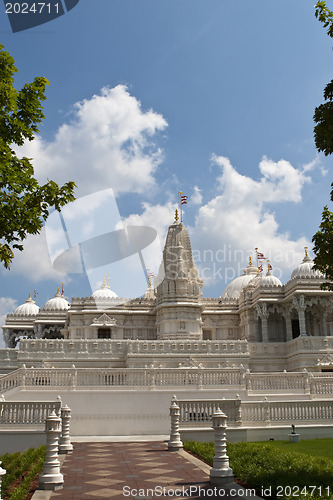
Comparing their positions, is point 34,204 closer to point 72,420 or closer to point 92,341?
point 72,420

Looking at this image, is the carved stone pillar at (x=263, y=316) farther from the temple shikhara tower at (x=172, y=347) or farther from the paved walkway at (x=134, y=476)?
the paved walkway at (x=134, y=476)

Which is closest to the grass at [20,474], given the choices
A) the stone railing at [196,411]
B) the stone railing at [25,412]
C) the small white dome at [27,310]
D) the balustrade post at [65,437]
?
the balustrade post at [65,437]

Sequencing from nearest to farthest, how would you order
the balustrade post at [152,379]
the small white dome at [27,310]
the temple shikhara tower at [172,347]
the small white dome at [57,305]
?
the temple shikhara tower at [172,347]
the balustrade post at [152,379]
the small white dome at [57,305]
the small white dome at [27,310]

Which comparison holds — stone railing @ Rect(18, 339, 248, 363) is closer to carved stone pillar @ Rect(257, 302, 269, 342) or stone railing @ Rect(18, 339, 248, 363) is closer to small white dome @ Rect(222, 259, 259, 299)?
carved stone pillar @ Rect(257, 302, 269, 342)

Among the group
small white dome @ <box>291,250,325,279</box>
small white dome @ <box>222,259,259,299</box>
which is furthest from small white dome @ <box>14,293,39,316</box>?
small white dome @ <box>291,250,325,279</box>

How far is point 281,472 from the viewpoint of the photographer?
33.2 ft

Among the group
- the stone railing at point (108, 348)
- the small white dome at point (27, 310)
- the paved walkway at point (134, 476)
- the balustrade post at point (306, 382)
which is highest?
the small white dome at point (27, 310)

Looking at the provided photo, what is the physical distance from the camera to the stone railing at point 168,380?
78.4 feet

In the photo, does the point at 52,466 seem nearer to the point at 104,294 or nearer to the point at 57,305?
the point at 104,294

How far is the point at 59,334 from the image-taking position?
62.7 metres

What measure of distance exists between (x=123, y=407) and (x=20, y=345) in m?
16.8

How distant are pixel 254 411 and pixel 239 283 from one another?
44682mm

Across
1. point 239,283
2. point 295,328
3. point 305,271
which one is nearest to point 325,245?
point 305,271

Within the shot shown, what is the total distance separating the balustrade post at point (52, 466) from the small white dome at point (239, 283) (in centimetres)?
5142
